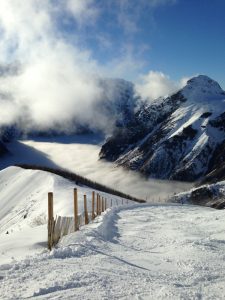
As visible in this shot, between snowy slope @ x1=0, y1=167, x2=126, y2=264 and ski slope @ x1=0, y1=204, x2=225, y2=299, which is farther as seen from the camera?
snowy slope @ x1=0, y1=167, x2=126, y2=264

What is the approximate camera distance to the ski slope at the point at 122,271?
8398mm

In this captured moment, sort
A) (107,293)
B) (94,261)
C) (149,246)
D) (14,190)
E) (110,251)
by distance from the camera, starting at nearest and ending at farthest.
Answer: (107,293) < (94,261) < (110,251) < (149,246) < (14,190)

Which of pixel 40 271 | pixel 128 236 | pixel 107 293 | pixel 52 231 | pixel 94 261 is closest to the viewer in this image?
pixel 107 293

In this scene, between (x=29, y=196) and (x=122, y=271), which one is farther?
(x=29, y=196)

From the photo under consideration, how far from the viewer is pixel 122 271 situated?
10133mm

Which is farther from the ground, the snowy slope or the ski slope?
the snowy slope

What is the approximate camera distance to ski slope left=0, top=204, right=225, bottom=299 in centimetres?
840

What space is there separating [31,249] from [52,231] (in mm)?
1122

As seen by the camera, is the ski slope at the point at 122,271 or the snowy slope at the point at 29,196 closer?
the ski slope at the point at 122,271

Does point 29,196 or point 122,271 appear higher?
point 29,196

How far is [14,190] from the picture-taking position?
94750mm

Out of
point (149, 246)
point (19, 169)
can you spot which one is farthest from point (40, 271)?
point (19, 169)

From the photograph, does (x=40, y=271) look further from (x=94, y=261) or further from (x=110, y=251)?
(x=110, y=251)

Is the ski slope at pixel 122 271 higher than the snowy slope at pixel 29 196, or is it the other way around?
the snowy slope at pixel 29 196
